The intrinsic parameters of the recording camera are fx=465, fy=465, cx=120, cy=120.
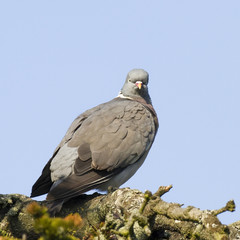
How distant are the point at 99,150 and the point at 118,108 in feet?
3.87

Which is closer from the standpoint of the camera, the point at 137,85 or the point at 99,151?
the point at 99,151

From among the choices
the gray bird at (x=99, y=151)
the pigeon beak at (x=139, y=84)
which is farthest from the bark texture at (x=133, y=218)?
the pigeon beak at (x=139, y=84)

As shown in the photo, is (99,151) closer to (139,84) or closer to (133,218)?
(139,84)

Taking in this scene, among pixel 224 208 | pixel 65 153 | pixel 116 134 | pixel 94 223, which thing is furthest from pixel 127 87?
pixel 224 208

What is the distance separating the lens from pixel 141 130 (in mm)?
7453

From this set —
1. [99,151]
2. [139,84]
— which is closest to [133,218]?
[99,151]

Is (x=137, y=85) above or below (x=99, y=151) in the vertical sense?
above

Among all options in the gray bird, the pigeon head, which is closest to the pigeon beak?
the pigeon head

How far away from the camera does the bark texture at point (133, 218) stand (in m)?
3.31

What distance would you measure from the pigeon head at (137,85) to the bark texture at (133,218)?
Answer: 3918 mm

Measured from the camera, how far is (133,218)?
119 inches

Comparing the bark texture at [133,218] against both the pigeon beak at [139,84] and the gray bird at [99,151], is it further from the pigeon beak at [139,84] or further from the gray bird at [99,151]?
the pigeon beak at [139,84]

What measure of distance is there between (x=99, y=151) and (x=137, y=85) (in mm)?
2833

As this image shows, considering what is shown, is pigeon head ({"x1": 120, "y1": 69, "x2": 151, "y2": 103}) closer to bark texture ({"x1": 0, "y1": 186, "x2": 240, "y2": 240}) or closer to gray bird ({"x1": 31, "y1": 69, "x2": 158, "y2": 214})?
gray bird ({"x1": 31, "y1": 69, "x2": 158, "y2": 214})
